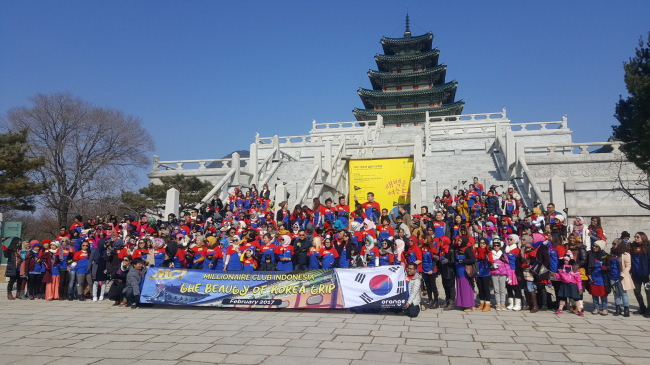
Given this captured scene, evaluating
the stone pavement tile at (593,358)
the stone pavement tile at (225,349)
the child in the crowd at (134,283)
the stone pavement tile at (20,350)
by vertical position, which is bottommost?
the stone pavement tile at (20,350)

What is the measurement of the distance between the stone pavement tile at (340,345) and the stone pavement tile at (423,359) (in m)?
0.71

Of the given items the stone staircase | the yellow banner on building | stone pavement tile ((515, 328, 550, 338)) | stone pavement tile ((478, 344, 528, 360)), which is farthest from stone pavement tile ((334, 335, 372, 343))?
the yellow banner on building

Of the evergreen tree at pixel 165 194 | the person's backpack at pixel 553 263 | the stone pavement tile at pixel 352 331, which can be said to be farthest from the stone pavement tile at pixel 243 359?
the evergreen tree at pixel 165 194

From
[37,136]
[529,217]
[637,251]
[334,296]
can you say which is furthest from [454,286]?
[37,136]

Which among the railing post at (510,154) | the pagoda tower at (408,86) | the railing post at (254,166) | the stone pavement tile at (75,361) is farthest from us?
the pagoda tower at (408,86)

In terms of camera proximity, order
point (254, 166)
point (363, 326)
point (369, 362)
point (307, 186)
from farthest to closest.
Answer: point (254, 166) → point (307, 186) → point (363, 326) → point (369, 362)

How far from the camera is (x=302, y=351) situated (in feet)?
18.4

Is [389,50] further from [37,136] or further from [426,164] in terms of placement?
[37,136]

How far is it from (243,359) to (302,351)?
2.53 feet

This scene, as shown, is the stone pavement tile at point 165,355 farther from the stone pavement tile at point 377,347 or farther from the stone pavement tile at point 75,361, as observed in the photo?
the stone pavement tile at point 377,347

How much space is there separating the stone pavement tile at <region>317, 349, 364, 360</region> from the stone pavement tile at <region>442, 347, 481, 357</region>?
1063 millimetres

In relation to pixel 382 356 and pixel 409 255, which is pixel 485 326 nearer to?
pixel 409 255

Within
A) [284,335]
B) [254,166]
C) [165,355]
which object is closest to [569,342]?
Result: [284,335]

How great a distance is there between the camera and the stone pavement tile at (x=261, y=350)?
554 cm
